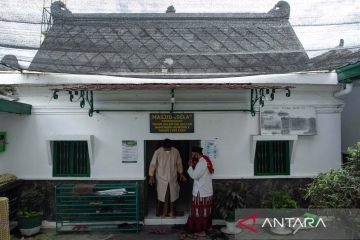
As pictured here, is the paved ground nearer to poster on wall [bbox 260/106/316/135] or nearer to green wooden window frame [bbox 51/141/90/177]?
green wooden window frame [bbox 51/141/90/177]

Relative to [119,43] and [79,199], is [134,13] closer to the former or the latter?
[119,43]

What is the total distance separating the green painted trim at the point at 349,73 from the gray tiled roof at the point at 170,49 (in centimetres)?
102

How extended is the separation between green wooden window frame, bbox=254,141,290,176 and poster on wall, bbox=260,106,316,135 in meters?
0.31

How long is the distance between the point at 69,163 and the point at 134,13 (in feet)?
11.2

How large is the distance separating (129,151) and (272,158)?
308 centimetres

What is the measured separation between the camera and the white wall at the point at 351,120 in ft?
24.1

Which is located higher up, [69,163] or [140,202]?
[69,163]

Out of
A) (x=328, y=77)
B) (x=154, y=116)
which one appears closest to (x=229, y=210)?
(x=154, y=116)

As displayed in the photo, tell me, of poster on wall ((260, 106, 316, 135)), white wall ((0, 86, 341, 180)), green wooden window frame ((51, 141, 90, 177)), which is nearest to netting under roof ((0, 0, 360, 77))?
white wall ((0, 86, 341, 180))

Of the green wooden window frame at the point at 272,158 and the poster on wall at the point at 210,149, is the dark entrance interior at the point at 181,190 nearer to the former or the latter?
the poster on wall at the point at 210,149

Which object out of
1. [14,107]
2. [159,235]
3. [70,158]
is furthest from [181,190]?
[14,107]

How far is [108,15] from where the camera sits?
17.6 ft

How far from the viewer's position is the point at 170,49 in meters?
5.67

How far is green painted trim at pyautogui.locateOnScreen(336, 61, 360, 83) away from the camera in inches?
223
